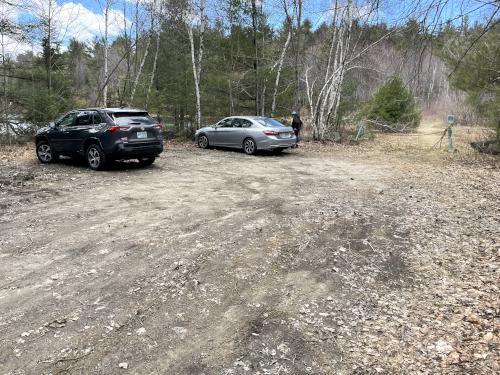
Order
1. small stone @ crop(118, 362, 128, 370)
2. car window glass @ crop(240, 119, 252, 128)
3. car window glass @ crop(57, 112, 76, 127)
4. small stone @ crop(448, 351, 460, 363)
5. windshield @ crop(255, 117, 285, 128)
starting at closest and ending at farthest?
small stone @ crop(118, 362, 128, 370)
small stone @ crop(448, 351, 460, 363)
car window glass @ crop(57, 112, 76, 127)
windshield @ crop(255, 117, 285, 128)
car window glass @ crop(240, 119, 252, 128)

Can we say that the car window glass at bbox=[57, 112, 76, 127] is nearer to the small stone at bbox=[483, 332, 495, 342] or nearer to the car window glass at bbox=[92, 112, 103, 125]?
the car window glass at bbox=[92, 112, 103, 125]

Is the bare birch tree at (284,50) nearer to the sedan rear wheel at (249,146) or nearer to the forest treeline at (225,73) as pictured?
the forest treeline at (225,73)

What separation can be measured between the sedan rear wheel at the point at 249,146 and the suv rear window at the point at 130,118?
501 cm

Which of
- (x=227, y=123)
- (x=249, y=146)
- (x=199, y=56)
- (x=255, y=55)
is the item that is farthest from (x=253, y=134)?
(x=255, y=55)

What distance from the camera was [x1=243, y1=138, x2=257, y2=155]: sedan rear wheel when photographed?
15.6 meters

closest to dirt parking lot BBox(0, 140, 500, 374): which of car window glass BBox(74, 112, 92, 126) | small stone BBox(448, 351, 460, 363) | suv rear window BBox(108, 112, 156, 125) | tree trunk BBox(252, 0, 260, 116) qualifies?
small stone BBox(448, 351, 460, 363)

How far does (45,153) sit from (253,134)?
7264 millimetres

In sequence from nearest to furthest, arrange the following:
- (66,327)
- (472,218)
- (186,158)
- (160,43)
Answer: (66,327), (472,218), (186,158), (160,43)

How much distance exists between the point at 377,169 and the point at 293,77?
11373mm

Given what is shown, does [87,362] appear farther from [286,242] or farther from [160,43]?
[160,43]

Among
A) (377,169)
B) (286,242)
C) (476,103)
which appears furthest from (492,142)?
(286,242)

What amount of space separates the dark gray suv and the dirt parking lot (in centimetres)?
186

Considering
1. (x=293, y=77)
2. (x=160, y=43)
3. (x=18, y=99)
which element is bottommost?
(x=18, y=99)

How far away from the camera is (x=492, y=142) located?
57.5ft
